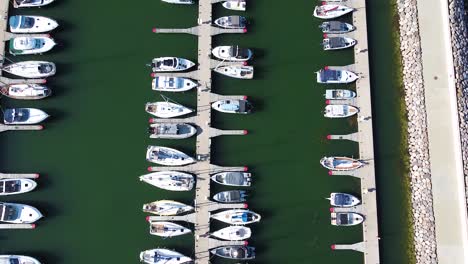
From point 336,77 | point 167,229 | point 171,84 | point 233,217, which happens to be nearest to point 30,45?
point 171,84

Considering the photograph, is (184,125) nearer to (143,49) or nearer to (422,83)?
(143,49)

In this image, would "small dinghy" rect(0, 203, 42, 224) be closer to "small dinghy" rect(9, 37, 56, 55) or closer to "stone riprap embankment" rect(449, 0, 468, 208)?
"small dinghy" rect(9, 37, 56, 55)

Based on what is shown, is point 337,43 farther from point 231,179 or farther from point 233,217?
point 233,217

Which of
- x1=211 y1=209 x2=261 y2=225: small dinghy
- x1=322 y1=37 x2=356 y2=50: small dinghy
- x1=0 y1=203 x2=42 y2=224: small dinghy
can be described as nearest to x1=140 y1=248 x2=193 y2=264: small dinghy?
x1=211 y1=209 x2=261 y2=225: small dinghy

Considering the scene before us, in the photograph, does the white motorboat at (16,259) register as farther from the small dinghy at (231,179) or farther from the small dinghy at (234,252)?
the small dinghy at (231,179)

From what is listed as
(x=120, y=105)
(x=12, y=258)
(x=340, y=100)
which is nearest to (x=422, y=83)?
(x=340, y=100)

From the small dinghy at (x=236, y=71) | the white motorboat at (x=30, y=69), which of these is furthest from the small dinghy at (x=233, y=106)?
the white motorboat at (x=30, y=69)
